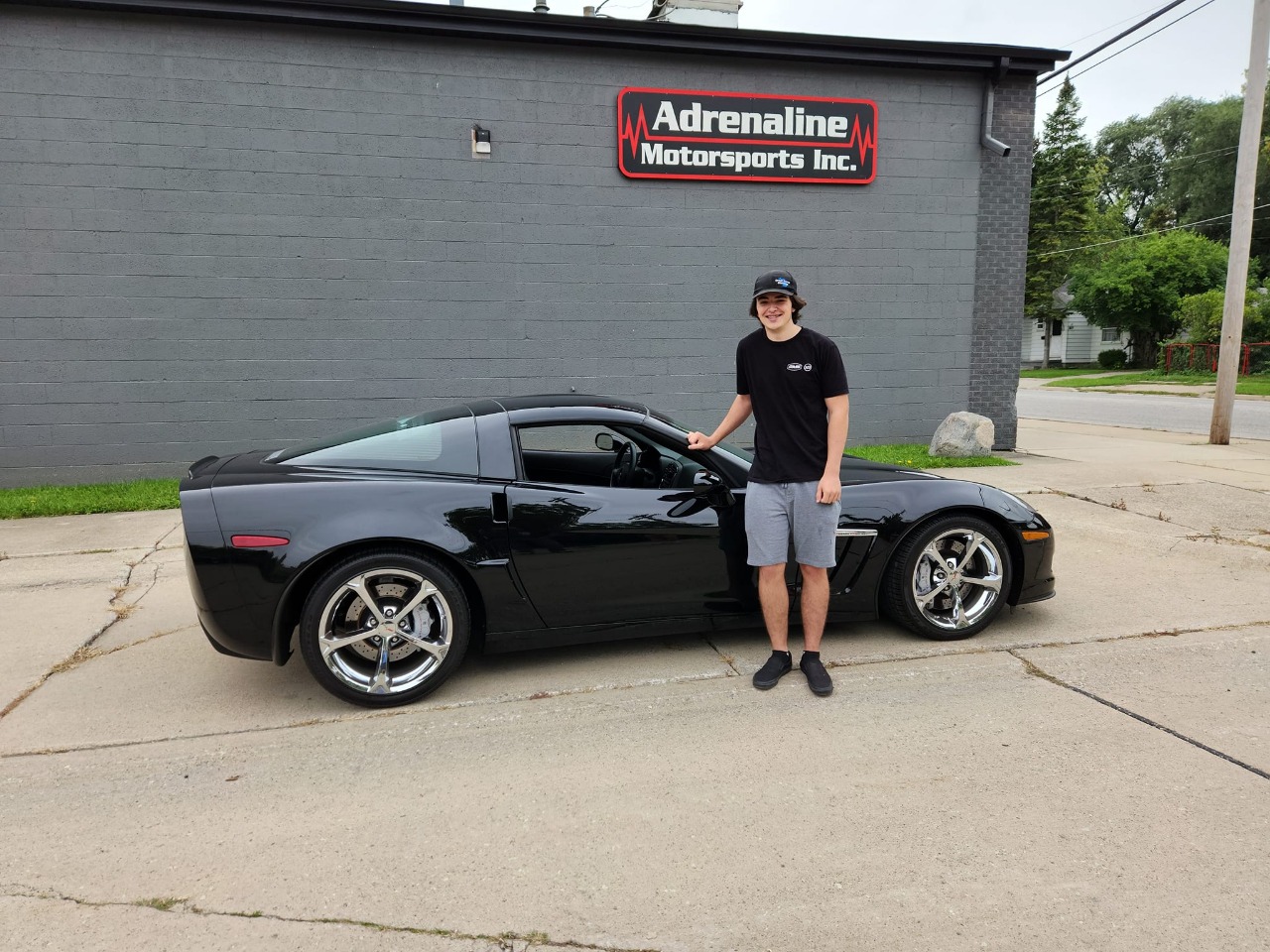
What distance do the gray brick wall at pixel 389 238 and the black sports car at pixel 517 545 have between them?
5.64 metres

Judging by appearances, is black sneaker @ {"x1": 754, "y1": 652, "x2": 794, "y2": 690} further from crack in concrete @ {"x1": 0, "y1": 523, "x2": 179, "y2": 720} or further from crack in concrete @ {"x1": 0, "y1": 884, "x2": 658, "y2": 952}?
crack in concrete @ {"x1": 0, "y1": 523, "x2": 179, "y2": 720}

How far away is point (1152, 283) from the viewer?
3369 centimetres

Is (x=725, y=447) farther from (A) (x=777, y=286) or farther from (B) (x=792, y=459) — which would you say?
(A) (x=777, y=286)

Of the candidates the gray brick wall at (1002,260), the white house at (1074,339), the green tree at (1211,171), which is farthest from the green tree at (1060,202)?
the gray brick wall at (1002,260)

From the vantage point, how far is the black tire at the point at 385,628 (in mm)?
3307

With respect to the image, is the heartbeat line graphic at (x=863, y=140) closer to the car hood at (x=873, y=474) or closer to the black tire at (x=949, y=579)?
the car hood at (x=873, y=474)

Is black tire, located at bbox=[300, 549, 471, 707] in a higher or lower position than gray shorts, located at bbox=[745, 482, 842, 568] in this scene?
lower

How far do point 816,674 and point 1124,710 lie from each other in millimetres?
1206

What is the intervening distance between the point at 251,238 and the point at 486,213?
98.8 inches

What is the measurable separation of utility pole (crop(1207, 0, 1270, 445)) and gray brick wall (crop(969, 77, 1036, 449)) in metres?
2.56

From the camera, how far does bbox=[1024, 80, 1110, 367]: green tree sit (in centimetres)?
4678

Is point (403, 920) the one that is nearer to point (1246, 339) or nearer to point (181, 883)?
point (181, 883)

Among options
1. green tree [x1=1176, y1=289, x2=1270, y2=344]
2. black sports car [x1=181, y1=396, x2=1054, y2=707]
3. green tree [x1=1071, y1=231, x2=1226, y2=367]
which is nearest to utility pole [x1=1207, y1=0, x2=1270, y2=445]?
black sports car [x1=181, y1=396, x2=1054, y2=707]

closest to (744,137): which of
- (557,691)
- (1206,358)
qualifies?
(557,691)
